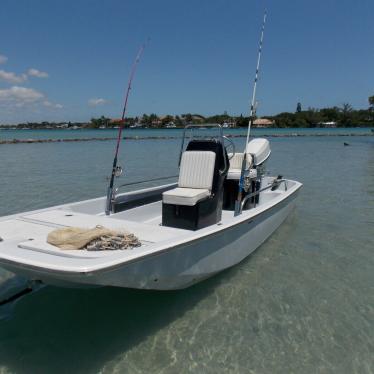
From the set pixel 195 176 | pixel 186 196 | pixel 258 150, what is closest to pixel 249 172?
pixel 258 150

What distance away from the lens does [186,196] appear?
4.48m

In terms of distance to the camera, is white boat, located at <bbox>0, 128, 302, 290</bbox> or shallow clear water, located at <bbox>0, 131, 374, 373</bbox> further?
shallow clear water, located at <bbox>0, 131, 374, 373</bbox>

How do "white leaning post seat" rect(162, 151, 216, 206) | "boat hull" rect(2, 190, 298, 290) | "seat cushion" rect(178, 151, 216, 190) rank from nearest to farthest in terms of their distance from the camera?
1. "boat hull" rect(2, 190, 298, 290)
2. "white leaning post seat" rect(162, 151, 216, 206)
3. "seat cushion" rect(178, 151, 216, 190)

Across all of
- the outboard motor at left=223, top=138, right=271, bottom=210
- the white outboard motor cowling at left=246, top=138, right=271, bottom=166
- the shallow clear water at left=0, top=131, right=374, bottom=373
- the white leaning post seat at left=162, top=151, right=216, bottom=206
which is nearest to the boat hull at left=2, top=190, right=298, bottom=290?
the shallow clear water at left=0, top=131, right=374, bottom=373

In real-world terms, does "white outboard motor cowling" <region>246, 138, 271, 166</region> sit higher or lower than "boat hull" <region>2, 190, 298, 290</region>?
higher

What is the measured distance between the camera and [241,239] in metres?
4.79

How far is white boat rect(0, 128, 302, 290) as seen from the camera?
2.91m

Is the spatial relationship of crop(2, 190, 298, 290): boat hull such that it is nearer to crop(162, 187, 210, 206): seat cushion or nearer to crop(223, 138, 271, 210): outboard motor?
crop(162, 187, 210, 206): seat cushion

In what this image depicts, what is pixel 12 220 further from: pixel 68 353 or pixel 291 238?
pixel 291 238

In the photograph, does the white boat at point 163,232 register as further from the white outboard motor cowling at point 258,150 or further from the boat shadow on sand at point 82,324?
the boat shadow on sand at point 82,324

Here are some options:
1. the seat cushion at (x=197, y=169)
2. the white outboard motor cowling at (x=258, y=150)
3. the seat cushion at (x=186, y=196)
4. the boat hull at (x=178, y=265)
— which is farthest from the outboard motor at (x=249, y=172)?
the seat cushion at (x=186, y=196)

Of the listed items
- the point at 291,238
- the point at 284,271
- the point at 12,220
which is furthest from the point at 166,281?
the point at 291,238

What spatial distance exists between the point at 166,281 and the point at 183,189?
1.66 meters

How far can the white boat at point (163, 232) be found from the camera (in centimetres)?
291
